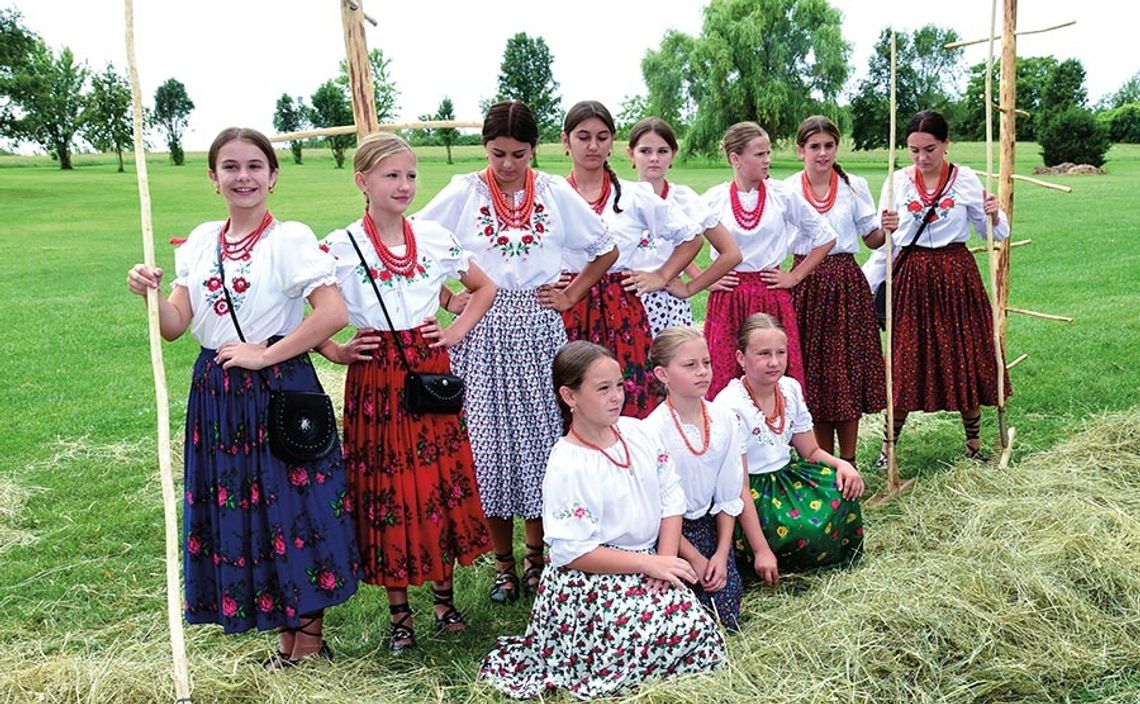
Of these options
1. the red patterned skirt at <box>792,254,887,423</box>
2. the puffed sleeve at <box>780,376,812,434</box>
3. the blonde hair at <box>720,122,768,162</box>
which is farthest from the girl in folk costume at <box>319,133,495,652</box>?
the red patterned skirt at <box>792,254,887,423</box>

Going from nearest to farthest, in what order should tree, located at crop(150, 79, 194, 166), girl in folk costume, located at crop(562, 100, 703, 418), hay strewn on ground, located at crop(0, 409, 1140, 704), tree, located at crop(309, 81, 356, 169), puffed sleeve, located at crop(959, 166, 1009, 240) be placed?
hay strewn on ground, located at crop(0, 409, 1140, 704)
girl in folk costume, located at crop(562, 100, 703, 418)
puffed sleeve, located at crop(959, 166, 1009, 240)
tree, located at crop(309, 81, 356, 169)
tree, located at crop(150, 79, 194, 166)

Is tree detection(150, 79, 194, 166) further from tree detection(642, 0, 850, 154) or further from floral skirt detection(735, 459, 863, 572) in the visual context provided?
floral skirt detection(735, 459, 863, 572)

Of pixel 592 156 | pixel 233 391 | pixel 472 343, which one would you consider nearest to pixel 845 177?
pixel 592 156

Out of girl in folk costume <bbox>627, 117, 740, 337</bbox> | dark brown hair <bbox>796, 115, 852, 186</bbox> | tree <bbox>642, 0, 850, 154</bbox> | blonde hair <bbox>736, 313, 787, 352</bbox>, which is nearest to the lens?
blonde hair <bbox>736, 313, 787, 352</bbox>

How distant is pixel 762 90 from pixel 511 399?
1504 inches

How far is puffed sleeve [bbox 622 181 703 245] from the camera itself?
15.4ft

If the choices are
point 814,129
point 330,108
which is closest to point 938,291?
point 814,129

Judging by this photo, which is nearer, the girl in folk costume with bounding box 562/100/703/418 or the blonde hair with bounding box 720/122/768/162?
the girl in folk costume with bounding box 562/100/703/418

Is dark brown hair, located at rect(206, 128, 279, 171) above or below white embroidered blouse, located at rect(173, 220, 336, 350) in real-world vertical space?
above

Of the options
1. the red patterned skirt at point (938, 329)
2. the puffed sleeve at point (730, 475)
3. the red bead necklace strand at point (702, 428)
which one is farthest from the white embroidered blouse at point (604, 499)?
the red patterned skirt at point (938, 329)

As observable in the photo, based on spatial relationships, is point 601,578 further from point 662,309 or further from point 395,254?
point 662,309

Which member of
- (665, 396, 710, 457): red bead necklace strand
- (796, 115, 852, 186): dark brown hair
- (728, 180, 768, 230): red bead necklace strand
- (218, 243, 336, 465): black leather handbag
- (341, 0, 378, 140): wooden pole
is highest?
(341, 0, 378, 140): wooden pole

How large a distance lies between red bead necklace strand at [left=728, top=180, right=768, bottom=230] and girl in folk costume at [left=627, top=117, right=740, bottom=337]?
21 cm

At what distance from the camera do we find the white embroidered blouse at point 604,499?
3.56 metres
